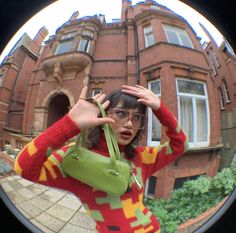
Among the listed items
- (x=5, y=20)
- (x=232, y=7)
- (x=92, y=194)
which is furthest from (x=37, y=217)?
(x=232, y=7)

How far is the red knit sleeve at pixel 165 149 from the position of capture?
32.6 inches

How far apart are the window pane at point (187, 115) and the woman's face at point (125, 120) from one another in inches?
6.2

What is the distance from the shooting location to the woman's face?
784mm

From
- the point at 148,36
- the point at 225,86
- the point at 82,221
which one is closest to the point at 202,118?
the point at 225,86

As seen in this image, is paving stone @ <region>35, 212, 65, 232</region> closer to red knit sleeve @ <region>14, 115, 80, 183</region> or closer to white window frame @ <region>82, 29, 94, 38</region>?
red knit sleeve @ <region>14, 115, 80, 183</region>

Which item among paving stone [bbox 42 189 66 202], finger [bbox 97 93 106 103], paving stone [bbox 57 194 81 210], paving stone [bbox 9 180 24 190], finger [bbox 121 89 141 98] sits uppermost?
finger [bbox 121 89 141 98]

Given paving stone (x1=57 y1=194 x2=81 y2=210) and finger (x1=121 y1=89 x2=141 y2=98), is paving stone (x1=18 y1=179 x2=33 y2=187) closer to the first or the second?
paving stone (x1=57 y1=194 x2=81 y2=210)

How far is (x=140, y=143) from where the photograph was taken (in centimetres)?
85

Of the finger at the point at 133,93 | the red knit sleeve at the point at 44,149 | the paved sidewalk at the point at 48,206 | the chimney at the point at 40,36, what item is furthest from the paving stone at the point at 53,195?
the chimney at the point at 40,36

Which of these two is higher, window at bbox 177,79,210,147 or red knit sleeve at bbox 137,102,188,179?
window at bbox 177,79,210,147

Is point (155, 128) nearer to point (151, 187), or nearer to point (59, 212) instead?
point (151, 187)

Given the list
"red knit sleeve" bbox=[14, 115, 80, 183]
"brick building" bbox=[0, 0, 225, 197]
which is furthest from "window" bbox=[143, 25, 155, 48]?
"red knit sleeve" bbox=[14, 115, 80, 183]

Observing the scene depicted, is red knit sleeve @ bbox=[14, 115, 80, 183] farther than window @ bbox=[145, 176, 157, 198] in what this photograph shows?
No

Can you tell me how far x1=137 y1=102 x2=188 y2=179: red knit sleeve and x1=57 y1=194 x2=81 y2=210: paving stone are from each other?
0.29 m
